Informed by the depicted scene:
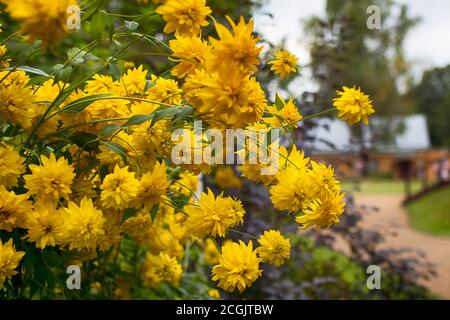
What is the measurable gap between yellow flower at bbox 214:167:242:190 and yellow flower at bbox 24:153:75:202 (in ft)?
6.40

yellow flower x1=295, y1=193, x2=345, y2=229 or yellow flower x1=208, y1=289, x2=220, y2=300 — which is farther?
yellow flower x1=208, y1=289, x2=220, y2=300

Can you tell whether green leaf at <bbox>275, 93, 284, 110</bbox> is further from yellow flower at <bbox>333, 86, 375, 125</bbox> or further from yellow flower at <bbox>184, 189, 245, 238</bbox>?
yellow flower at <bbox>184, 189, 245, 238</bbox>

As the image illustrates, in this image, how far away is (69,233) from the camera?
4.12ft

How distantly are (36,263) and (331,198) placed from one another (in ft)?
2.56

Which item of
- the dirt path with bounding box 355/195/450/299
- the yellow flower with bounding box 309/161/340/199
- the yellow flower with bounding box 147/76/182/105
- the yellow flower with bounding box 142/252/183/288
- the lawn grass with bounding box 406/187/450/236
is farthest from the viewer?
the lawn grass with bounding box 406/187/450/236

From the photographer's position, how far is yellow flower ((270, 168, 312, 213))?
52.3 inches

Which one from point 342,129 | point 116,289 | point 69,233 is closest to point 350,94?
point 69,233

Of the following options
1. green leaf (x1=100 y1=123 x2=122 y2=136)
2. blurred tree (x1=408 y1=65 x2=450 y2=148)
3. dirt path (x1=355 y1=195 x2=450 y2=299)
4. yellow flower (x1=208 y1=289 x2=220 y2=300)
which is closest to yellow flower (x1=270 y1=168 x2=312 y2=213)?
green leaf (x1=100 y1=123 x2=122 y2=136)

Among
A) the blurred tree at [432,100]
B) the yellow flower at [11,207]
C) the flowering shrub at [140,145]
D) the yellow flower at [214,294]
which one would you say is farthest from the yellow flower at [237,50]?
the blurred tree at [432,100]

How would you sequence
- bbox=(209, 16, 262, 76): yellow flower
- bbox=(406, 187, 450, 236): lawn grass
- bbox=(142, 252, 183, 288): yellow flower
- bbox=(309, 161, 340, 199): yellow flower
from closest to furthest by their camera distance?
bbox=(209, 16, 262, 76): yellow flower, bbox=(309, 161, 340, 199): yellow flower, bbox=(142, 252, 183, 288): yellow flower, bbox=(406, 187, 450, 236): lawn grass

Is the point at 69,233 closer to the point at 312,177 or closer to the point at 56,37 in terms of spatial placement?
the point at 56,37

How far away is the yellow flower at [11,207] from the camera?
126 centimetres

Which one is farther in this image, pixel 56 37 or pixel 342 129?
pixel 342 129

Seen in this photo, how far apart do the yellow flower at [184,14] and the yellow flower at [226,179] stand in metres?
1.94
